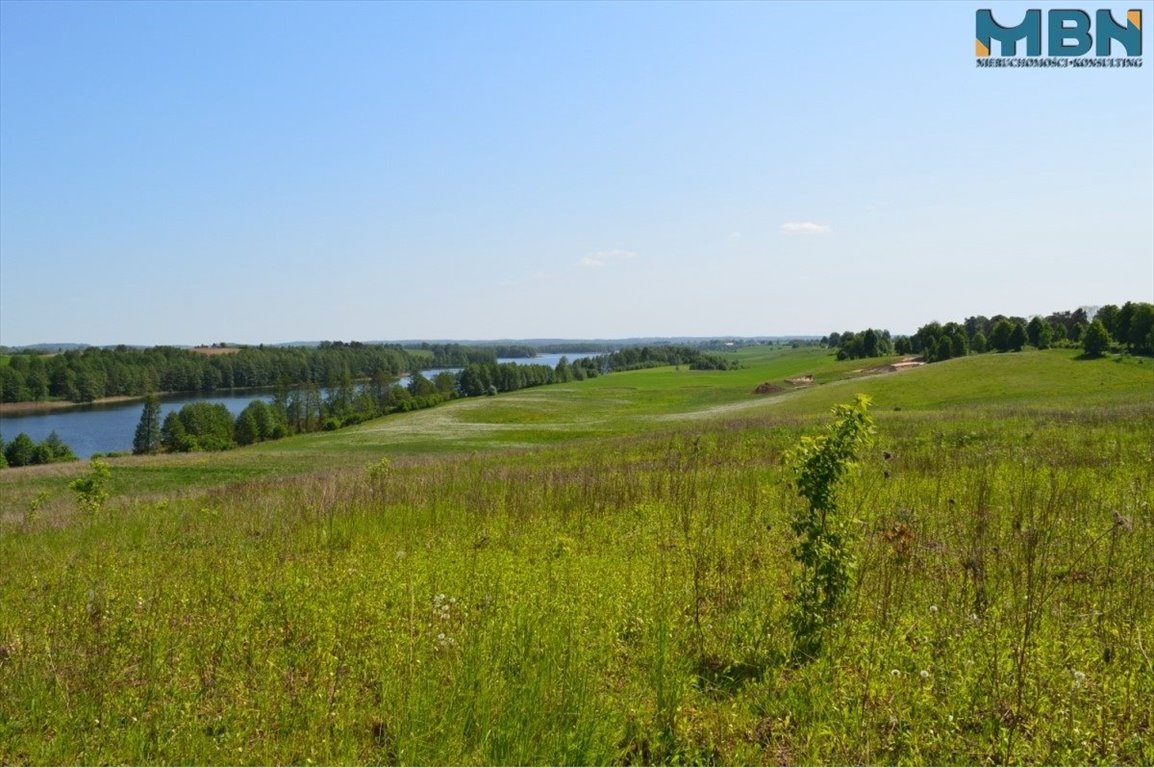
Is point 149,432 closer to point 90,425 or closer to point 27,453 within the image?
point 27,453

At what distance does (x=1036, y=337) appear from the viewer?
8006 centimetres

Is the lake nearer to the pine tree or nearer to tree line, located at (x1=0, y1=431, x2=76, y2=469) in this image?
the pine tree

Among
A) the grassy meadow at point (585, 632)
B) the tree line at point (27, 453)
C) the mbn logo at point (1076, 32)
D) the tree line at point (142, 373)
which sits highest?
the mbn logo at point (1076, 32)

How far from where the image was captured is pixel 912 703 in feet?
14.6

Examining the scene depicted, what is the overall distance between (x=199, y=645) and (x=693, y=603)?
4.58 metres

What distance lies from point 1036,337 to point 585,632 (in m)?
95.7

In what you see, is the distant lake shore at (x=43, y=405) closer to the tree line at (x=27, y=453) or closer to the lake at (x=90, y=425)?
the lake at (x=90, y=425)

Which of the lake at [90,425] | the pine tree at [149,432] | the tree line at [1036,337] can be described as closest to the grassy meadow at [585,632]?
the tree line at [1036,337]

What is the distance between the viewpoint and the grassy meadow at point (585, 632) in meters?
4.12

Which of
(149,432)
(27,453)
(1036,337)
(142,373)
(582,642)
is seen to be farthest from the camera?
(142,373)

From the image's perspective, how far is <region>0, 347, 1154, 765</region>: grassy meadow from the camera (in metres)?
4.12

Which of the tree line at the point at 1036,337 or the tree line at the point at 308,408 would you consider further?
the tree line at the point at 308,408

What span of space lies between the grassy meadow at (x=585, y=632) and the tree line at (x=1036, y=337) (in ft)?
223

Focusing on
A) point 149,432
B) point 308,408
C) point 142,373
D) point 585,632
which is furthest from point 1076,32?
point 142,373
